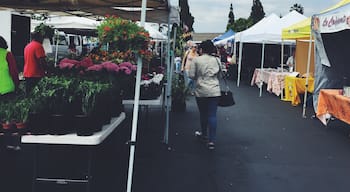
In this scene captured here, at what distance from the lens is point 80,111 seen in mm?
3889

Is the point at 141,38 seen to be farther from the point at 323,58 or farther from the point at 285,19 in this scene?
the point at 285,19

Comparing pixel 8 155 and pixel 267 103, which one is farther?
pixel 267 103

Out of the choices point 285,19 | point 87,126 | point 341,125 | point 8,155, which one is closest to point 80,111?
point 87,126

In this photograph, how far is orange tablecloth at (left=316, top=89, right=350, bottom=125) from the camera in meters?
7.82

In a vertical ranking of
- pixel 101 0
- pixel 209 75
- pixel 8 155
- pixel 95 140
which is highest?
pixel 101 0

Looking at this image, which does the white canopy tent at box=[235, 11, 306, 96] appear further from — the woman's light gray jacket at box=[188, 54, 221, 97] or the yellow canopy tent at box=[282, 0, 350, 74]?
the woman's light gray jacket at box=[188, 54, 221, 97]

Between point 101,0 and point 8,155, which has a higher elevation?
point 101,0

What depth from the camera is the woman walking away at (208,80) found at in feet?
22.5

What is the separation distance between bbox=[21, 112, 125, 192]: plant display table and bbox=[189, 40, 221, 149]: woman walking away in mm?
1784

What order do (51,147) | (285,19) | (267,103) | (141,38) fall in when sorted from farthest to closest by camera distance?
(285,19), (267,103), (51,147), (141,38)

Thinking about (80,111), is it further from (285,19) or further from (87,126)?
(285,19)

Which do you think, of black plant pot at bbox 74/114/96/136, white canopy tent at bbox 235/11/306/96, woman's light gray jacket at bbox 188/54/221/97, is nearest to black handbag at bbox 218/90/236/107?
woman's light gray jacket at bbox 188/54/221/97

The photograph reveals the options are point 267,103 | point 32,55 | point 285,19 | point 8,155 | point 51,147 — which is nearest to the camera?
point 8,155

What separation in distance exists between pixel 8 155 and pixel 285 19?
1300 centimetres
